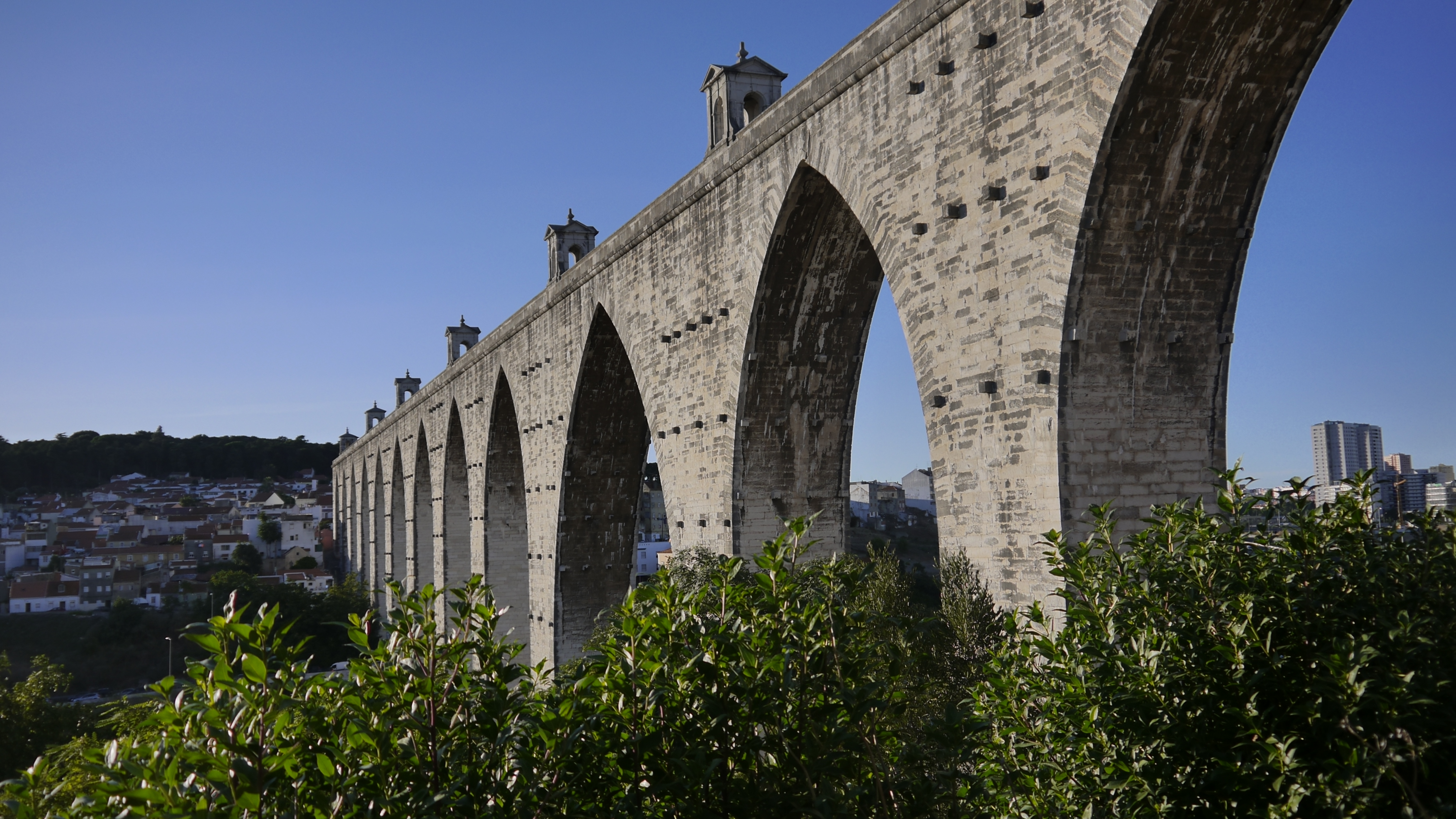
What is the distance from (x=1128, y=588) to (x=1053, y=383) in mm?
3384

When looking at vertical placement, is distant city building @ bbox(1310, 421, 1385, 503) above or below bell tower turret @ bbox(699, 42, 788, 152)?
below

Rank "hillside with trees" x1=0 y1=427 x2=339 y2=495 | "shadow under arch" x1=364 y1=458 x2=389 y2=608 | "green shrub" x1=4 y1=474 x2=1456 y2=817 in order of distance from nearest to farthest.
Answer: "green shrub" x1=4 y1=474 x2=1456 y2=817
"shadow under arch" x1=364 y1=458 x2=389 y2=608
"hillside with trees" x1=0 y1=427 x2=339 y2=495

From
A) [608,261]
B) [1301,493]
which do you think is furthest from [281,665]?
[608,261]

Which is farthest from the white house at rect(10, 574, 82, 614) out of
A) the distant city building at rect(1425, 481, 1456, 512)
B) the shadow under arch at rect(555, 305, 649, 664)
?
the distant city building at rect(1425, 481, 1456, 512)

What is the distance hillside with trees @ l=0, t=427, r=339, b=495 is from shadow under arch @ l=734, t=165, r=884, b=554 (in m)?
103

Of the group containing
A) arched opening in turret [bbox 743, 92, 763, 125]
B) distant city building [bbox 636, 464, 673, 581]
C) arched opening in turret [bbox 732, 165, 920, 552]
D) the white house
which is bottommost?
the white house

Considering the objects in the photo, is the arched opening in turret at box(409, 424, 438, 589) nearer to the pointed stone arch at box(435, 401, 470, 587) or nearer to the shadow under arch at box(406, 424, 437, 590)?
the shadow under arch at box(406, 424, 437, 590)

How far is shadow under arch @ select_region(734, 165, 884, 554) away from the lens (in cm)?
1098

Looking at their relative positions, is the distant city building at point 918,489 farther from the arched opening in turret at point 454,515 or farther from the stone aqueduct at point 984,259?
the stone aqueduct at point 984,259

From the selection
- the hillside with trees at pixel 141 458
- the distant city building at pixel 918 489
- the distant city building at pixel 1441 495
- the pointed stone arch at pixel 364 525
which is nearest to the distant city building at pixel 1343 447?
the distant city building at pixel 1441 495

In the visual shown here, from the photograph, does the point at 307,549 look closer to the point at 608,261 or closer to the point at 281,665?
the point at 608,261

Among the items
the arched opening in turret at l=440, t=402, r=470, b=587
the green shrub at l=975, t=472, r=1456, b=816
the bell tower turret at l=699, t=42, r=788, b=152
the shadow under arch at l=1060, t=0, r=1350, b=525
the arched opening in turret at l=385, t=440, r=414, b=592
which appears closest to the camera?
the green shrub at l=975, t=472, r=1456, b=816

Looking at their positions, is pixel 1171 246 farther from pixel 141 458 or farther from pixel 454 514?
pixel 141 458

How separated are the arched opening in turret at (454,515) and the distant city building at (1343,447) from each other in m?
19.1
